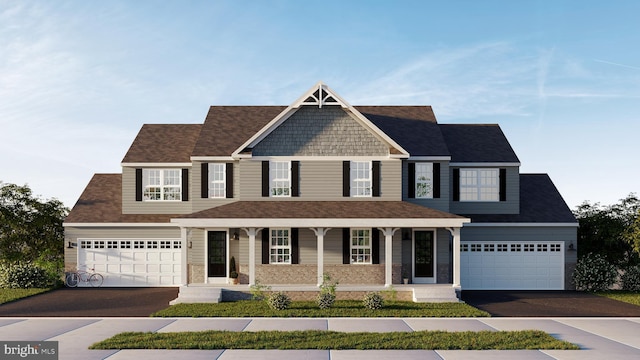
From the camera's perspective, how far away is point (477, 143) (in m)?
28.2

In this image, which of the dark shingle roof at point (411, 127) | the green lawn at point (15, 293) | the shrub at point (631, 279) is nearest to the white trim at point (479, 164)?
→ the dark shingle roof at point (411, 127)

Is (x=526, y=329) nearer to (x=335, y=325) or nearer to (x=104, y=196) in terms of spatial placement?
(x=335, y=325)

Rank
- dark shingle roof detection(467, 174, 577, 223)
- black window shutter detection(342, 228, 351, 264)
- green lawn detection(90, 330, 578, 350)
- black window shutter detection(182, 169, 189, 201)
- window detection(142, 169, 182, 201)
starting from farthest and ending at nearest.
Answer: window detection(142, 169, 182, 201), black window shutter detection(182, 169, 189, 201), dark shingle roof detection(467, 174, 577, 223), black window shutter detection(342, 228, 351, 264), green lawn detection(90, 330, 578, 350)

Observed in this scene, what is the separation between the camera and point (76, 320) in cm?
1761

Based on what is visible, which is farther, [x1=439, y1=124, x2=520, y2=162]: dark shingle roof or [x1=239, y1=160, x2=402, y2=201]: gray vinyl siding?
[x1=439, y1=124, x2=520, y2=162]: dark shingle roof

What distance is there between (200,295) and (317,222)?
17.8 ft

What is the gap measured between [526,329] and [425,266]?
8358 millimetres

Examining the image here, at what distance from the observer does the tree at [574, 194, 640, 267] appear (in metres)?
26.4

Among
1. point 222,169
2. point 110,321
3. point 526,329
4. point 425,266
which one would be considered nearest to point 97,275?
point 222,169

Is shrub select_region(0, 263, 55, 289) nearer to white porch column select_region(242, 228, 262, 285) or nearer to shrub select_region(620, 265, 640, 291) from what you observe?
white porch column select_region(242, 228, 262, 285)

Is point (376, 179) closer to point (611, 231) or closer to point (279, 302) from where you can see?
point (279, 302)

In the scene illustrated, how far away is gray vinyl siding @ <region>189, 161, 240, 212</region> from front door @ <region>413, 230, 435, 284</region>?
27.9 feet

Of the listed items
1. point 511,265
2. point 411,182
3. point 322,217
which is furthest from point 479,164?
point 322,217

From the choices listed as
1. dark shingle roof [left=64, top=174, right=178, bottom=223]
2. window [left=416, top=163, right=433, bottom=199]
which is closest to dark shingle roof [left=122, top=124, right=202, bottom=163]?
dark shingle roof [left=64, top=174, right=178, bottom=223]
